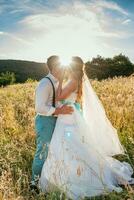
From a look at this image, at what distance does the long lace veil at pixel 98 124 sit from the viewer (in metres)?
6.88

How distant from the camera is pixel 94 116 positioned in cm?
705

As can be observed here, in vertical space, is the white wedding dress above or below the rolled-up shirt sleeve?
below

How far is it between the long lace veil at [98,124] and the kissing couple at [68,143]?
7 cm

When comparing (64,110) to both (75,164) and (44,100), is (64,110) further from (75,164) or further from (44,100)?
(75,164)

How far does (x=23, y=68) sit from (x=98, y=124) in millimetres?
95062

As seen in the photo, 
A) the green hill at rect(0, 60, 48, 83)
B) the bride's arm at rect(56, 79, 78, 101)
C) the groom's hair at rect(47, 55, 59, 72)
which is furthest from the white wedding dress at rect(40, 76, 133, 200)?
the green hill at rect(0, 60, 48, 83)

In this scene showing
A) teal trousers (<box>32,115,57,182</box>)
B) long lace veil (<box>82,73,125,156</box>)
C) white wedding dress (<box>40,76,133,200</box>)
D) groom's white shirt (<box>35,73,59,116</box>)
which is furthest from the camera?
long lace veil (<box>82,73,125,156</box>)

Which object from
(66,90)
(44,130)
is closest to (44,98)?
(66,90)

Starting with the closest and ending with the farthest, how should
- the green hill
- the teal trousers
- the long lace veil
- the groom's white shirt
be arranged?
the groom's white shirt
the teal trousers
the long lace veil
the green hill

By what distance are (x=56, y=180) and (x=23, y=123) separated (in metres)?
3.76

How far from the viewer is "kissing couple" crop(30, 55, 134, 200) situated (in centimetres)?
626

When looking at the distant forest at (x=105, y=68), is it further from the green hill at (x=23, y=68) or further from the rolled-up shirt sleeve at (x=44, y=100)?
the green hill at (x=23, y=68)

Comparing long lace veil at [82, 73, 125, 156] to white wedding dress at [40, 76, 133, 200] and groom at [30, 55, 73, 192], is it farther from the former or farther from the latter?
groom at [30, 55, 73, 192]

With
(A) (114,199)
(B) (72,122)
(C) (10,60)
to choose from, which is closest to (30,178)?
(B) (72,122)
